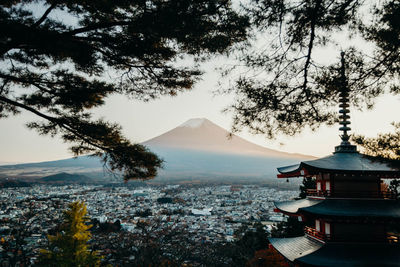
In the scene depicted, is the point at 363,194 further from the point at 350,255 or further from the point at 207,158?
the point at 207,158

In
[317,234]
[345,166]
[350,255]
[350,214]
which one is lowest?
[350,255]

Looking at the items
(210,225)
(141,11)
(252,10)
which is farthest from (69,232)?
(210,225)

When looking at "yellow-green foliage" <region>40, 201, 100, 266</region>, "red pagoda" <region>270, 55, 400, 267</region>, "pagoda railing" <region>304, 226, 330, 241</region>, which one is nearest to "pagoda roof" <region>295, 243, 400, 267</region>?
"red pagoda" <region>270, 55, 400, 267</region>

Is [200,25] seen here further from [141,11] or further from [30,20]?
[30,20]

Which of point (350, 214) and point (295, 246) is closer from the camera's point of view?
point (350, 214)

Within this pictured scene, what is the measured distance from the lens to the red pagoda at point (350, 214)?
200 inches

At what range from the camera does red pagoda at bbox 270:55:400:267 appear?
16.7ft

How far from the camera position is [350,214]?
5215 mm

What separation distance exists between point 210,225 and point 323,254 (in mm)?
20379

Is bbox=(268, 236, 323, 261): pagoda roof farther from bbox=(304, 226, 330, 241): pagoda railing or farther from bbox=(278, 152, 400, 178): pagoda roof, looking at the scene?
bbox=(278, 152, 400, 178): pagoda roof

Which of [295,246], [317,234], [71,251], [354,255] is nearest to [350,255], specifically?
[354,255]

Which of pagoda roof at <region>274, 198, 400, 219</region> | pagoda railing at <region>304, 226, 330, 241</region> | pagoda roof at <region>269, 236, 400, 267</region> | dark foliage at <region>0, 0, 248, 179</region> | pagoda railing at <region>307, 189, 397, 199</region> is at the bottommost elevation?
pagoda roof at <region>269, 236, 400, 267</region>

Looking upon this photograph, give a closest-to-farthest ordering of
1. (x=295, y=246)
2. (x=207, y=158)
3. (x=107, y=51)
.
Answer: (x=107, y=51), (x=295, y=246), (x=207, y=158)

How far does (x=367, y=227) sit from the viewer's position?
5535 millimetres
